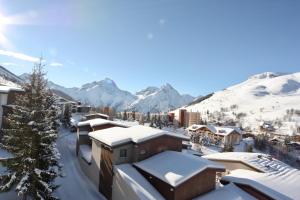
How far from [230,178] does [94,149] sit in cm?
1731

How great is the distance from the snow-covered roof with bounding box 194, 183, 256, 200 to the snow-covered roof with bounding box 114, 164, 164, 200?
508cm

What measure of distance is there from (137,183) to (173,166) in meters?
4.11

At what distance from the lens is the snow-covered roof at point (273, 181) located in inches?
1173

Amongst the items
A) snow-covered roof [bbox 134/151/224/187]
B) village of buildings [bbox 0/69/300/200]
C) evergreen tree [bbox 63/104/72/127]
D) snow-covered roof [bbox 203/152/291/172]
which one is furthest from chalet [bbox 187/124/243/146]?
snow-covered roof [bbox 134/151/224/187]

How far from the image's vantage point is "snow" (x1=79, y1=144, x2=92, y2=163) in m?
36.9

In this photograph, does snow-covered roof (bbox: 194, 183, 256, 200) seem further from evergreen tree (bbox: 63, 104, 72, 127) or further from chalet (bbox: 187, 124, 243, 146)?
chalet (bbox: 187, 124, 243, 146)

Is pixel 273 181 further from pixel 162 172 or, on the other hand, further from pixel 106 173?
pixel 106 173

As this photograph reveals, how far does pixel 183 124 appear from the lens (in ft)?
487

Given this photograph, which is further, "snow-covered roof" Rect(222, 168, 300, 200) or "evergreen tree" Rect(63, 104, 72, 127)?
"evergreen tree" Rect(63, 104, 72, 127)

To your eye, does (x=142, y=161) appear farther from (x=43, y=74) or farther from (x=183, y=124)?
(x=183, y=124)

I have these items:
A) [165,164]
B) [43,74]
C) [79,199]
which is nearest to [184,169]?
[165,164]

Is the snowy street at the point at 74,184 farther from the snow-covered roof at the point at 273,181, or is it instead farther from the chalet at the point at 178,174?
the snow-covered roof at the point at 273,181

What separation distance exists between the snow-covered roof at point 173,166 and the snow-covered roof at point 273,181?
15.8 feet

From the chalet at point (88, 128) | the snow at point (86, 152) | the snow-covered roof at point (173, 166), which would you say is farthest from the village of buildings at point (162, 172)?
the chalet at point (88, 128)
